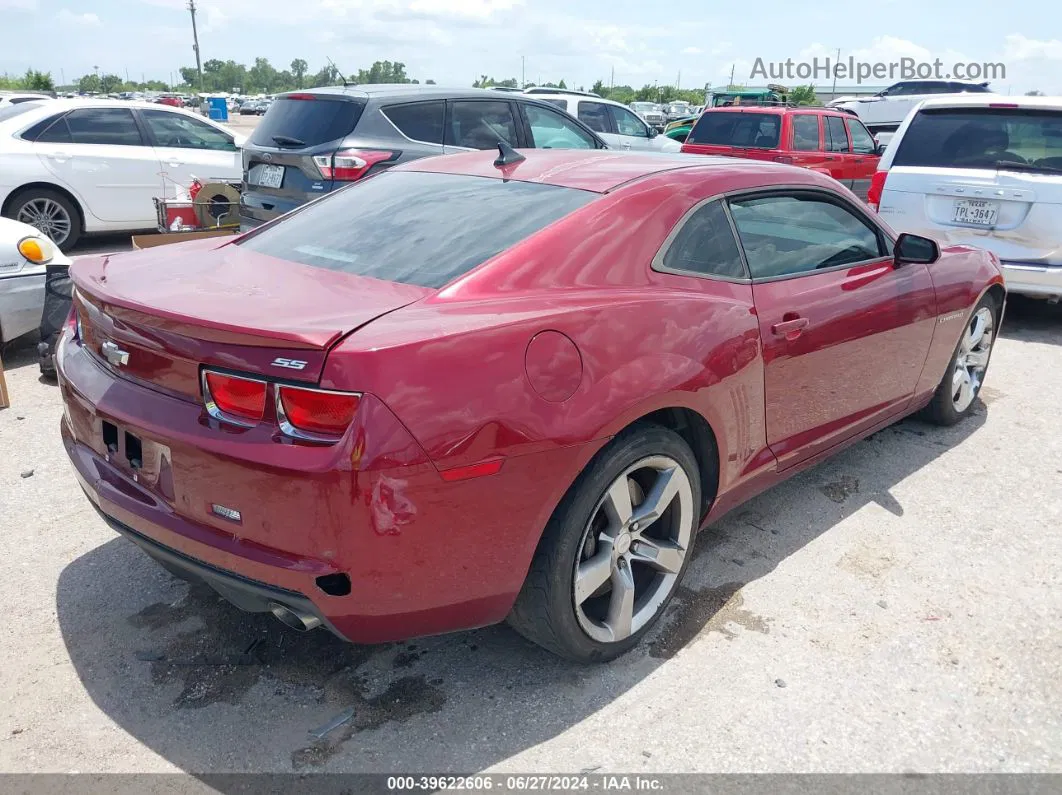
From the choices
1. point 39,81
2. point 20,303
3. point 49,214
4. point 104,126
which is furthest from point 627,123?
point 39,81

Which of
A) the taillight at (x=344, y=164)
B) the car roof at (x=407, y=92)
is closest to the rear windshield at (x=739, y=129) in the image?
the car roof at (x=407, y=92)

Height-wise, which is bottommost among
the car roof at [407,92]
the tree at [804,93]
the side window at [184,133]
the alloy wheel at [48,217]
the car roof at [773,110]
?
the alloy wheel at [48,217]

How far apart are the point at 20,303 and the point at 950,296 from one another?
5.22m

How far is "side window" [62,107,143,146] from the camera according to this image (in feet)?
29.1

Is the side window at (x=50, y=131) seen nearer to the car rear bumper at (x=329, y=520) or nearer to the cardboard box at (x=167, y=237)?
the cardboard box at (x=167, y=237)

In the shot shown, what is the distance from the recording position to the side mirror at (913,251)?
3877 millimetres

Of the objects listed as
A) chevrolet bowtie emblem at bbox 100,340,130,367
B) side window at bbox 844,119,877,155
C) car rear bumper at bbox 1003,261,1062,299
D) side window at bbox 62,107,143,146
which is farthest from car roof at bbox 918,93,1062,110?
side window at bbox 62,107,143,146

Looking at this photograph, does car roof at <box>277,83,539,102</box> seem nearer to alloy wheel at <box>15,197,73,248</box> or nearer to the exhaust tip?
alloy wheel at <box>15,197,73,248</box>

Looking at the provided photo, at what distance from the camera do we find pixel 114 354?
96.9 inches

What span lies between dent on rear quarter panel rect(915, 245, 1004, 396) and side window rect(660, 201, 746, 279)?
5.03 ft

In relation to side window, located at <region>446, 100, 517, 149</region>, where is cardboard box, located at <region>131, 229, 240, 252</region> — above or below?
below

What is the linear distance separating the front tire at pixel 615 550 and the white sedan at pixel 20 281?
4.23m

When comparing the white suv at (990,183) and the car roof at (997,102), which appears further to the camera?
the car roof at (997,102)

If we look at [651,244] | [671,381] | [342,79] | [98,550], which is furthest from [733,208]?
[342,79]
